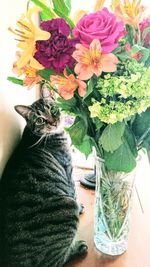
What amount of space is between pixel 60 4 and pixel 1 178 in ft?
1.54

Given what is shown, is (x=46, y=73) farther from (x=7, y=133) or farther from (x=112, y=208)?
(x=112, y=208)

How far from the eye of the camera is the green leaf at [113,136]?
0.62 m

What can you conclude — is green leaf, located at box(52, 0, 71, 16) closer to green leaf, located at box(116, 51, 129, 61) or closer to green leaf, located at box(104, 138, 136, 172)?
green leaf, located at box(116, 51, 129, 61)

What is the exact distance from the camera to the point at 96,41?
0.54m

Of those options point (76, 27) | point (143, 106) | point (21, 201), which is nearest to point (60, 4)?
point (76, 27)

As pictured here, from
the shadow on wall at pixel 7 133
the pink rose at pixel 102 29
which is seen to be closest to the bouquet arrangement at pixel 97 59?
the pink rose at pixel 102 29

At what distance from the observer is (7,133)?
2.75ft

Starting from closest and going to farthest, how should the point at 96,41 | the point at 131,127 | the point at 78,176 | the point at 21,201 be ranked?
1. the point at 96,41
2. the point at 131,127
3. the point at 21,201
4. the point at 78,176

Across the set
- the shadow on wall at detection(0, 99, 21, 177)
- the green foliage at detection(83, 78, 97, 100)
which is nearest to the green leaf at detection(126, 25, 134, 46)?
the green foliage at detection(83, 78, 97, 100)

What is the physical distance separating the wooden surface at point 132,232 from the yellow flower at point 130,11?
0.58 meters

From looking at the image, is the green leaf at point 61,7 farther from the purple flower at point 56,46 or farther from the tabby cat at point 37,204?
the tabby cat at point 37,204

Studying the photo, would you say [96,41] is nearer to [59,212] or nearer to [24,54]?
[24,54]

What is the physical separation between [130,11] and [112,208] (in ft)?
1.51

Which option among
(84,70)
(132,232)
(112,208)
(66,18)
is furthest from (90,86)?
(132,232)
